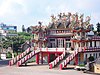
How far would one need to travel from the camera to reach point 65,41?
73438 millimetres

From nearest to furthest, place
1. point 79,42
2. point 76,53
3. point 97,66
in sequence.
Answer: point 97,66 → point 76,53 → point 79,42

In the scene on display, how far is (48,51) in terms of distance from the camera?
230 feet

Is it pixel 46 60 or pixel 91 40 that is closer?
pixel 91 40

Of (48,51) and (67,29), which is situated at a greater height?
(67,29)

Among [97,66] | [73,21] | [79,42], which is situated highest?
[73,21]

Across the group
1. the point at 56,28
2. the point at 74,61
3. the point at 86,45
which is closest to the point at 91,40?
the point at 86,45

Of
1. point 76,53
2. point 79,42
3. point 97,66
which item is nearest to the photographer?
point 97,66

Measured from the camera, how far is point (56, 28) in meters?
76.5

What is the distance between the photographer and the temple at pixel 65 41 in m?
65.6

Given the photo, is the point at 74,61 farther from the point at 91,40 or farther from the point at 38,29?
the point at 38,29

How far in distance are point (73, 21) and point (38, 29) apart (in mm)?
9257

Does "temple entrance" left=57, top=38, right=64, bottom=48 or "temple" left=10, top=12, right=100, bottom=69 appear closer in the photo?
"temple" left=10, top=12, right=100, bottom=69

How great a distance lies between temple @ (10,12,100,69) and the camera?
65.6 meters

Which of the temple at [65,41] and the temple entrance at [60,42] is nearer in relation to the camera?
the temple at [65,41]
